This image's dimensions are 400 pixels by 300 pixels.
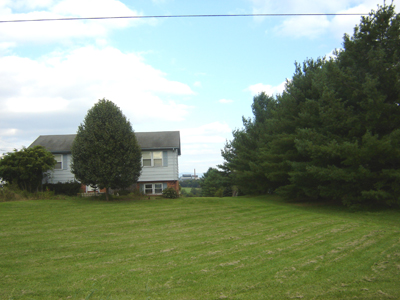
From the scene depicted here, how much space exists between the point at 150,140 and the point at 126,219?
13295 millimetres

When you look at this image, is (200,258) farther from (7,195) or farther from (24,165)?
(24,165)

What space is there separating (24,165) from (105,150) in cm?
650

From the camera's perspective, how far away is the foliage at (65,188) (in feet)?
80.3

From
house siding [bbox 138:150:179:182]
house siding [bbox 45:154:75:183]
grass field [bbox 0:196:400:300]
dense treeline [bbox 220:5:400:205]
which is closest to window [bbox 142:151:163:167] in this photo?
house siding [bbox 138:150:179:182]

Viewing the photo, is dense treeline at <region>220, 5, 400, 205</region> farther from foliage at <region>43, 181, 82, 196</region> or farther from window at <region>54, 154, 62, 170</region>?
window at <region>54, 154, 62, 170</region>

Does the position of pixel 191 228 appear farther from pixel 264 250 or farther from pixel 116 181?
pixel 116 181

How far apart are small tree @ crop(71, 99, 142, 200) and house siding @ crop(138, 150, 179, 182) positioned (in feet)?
15.3

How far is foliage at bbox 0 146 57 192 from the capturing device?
21359mm

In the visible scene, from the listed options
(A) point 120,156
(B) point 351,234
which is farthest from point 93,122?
(B) point 351,234

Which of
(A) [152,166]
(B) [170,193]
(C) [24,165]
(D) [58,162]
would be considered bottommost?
(B) [170,193]

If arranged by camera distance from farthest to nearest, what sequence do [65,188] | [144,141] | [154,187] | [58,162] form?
[144,141]
[154,187]
[58,162]
[65,188]

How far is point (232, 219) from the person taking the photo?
13664mm

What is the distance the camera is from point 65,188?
2456cm

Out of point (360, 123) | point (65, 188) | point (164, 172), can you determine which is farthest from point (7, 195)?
point (360, 123)
